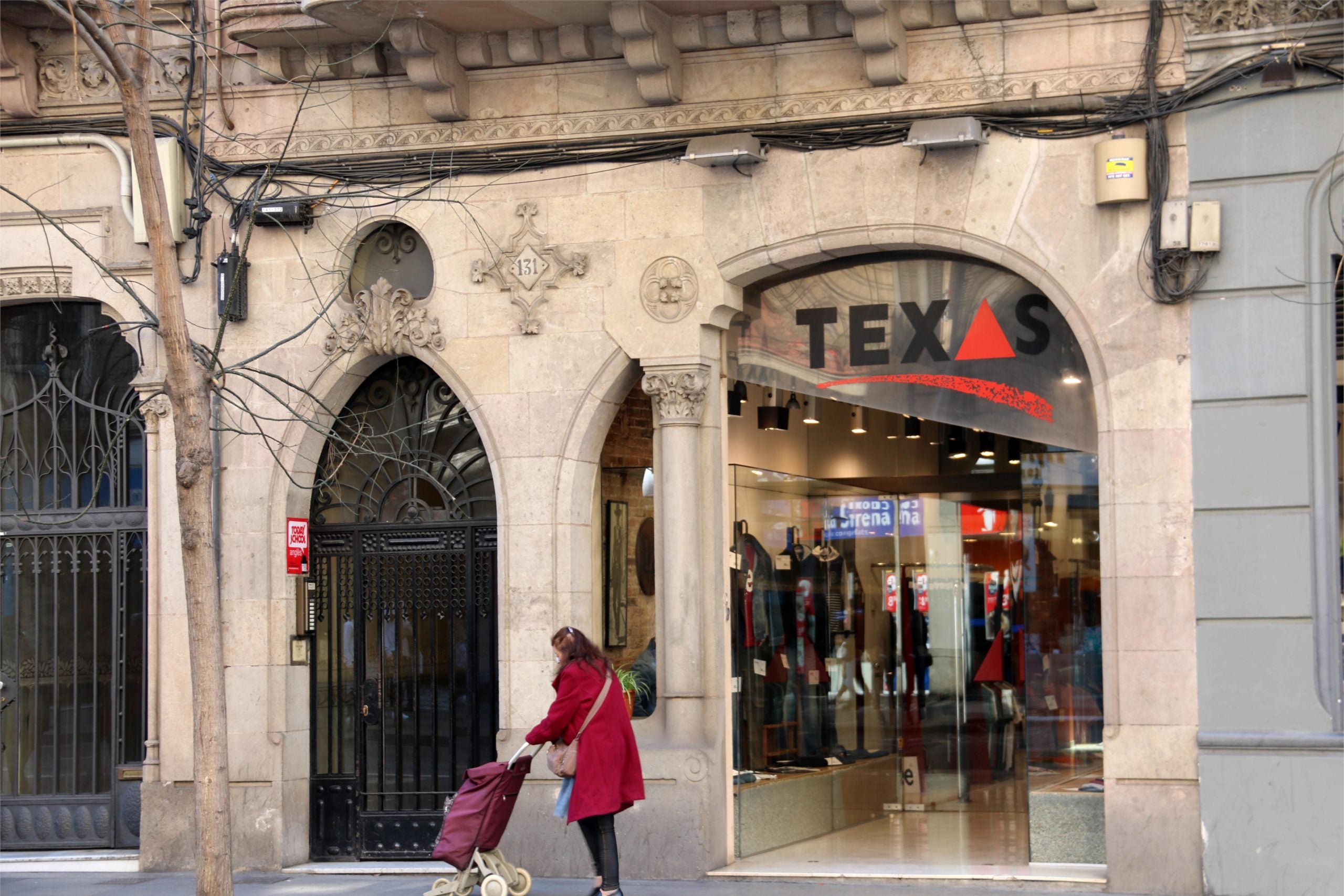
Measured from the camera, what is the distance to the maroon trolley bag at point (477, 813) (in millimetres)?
10430

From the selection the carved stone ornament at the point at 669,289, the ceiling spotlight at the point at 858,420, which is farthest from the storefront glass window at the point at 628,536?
the ceiling spotlight at the point at 858,420

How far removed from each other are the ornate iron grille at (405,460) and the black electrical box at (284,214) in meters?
1.35

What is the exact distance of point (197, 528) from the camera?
945 centimetres

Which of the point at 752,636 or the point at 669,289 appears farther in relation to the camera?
the point at 752,636

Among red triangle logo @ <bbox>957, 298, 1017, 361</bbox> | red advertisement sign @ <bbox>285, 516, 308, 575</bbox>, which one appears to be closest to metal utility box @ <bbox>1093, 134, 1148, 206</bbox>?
red triangle logo @ <bbox>957, 298, 1017, 361</bbox>

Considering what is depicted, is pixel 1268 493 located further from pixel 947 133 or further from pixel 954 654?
pixel 954 654

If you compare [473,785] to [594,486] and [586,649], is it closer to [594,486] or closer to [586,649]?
[586,649]

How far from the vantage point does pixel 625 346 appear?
1206 cm

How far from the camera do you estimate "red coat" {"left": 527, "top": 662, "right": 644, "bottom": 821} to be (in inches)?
398

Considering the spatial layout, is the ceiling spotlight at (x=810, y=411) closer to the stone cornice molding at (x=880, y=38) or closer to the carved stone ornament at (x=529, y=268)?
the carved stone ornament at (x=529, y=268)

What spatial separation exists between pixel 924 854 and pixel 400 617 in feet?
14.8

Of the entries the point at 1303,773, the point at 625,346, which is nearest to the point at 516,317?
the point at 625,346

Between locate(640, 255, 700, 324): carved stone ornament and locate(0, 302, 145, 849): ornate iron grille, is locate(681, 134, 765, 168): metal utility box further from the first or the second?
locate(0, 302, 145, 849): ornate iron grille

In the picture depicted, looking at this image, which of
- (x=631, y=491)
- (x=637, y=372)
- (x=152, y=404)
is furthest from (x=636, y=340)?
(x=152, y=404)
